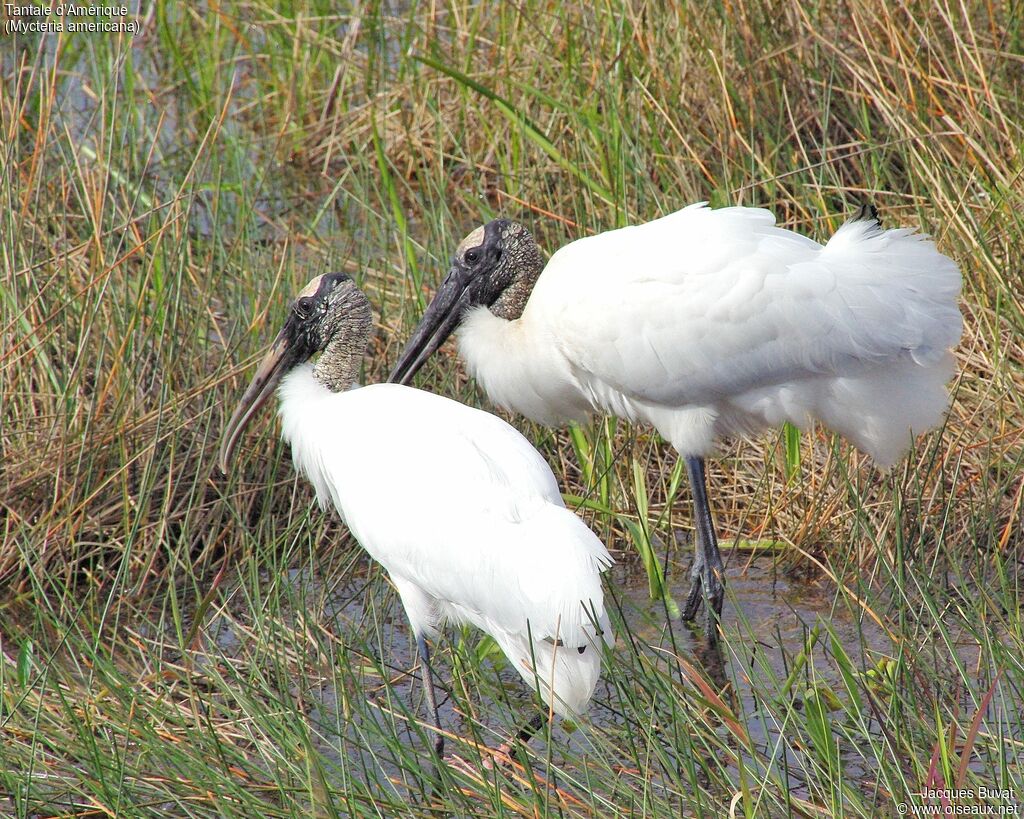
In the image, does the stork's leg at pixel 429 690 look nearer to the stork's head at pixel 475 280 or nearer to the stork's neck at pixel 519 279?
the stork's head at pixel 475 280

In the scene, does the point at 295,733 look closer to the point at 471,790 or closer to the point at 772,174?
the point at 471,790

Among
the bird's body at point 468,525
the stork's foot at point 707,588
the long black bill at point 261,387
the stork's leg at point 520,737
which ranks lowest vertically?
the stork's foot at point 707,588

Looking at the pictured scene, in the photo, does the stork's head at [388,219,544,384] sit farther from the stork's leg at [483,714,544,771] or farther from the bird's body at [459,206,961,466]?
the stork's leg at [483,714,544,771]

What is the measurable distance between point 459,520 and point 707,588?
43.9 inches

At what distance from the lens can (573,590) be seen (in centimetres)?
310

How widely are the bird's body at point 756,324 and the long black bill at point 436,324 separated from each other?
419 mm

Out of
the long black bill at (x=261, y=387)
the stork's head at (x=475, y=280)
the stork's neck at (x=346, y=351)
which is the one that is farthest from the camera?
the stork's head at (x=475, y=280)

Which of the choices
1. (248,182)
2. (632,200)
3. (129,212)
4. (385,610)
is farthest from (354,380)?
(248,182)

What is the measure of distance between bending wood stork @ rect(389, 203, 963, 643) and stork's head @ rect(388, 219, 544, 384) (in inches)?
11.0

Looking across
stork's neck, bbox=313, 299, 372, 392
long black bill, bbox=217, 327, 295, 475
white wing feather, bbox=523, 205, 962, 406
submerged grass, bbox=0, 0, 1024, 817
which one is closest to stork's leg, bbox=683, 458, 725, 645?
submerged grass, bbox=0, 0, 1024, 817

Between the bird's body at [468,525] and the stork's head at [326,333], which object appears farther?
the stork's head at [326,333]

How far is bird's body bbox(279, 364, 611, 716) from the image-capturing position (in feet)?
10.4

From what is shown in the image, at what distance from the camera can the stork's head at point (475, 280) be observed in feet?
15.3

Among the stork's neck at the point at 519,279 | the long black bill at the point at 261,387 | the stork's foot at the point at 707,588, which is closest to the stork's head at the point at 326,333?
the long black bill at the point at 261,387
